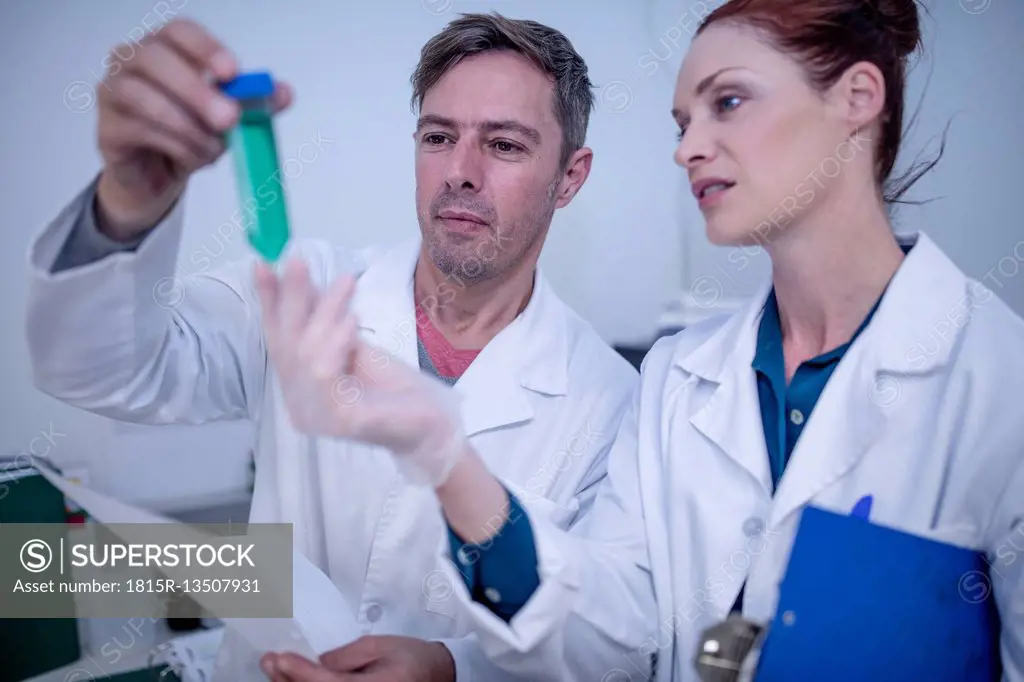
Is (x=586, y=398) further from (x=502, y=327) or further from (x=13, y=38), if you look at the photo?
→ (x=13, y=38)

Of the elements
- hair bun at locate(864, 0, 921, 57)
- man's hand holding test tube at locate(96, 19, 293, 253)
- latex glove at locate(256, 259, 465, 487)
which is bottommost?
Answer: latex glove at locate(256, 259, 465, 487)

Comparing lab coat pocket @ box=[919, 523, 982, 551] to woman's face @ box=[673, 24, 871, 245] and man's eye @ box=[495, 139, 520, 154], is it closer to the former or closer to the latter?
woman's face @ box=[673, 24, 871, 245]

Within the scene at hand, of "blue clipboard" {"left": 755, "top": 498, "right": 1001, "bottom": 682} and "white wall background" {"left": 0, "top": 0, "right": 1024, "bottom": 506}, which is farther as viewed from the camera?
"white wall background" {"left": 0, "top": 0, "right": 1024, "bottom": 506}

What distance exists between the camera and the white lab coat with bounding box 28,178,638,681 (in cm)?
86

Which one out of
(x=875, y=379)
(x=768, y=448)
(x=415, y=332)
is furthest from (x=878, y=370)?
(x=415, y=332)

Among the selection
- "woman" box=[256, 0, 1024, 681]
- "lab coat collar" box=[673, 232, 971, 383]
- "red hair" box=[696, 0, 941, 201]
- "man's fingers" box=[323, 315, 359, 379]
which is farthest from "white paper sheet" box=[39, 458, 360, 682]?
"red hair" box=[696, 0, 941, 201]

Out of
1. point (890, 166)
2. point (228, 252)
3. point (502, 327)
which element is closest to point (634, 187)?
point (502, 327)

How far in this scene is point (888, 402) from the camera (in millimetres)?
719

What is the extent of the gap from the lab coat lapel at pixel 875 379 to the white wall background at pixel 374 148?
1.14 feet

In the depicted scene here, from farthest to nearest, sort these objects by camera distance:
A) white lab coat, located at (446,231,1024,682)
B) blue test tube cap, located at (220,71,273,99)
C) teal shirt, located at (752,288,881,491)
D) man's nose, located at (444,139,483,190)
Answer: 1. man's nose, located at (444,139,483,190)
2. teal shirt, located at (752,288,881,491)
3. white lab coat, located at (446,231,1024,682)
4. blue test tube cap, located at (220,71,273,99)

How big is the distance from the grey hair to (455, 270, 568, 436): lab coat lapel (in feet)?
0.84

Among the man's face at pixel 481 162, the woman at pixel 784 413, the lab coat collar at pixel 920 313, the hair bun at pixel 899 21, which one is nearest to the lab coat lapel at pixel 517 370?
the man's face at pixel 481 162

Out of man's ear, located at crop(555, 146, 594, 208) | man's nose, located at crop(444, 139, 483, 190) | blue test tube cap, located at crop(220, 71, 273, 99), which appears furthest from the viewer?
man's ear, located at crop(555, 146, 594, 208)

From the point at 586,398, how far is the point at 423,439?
456 mm
